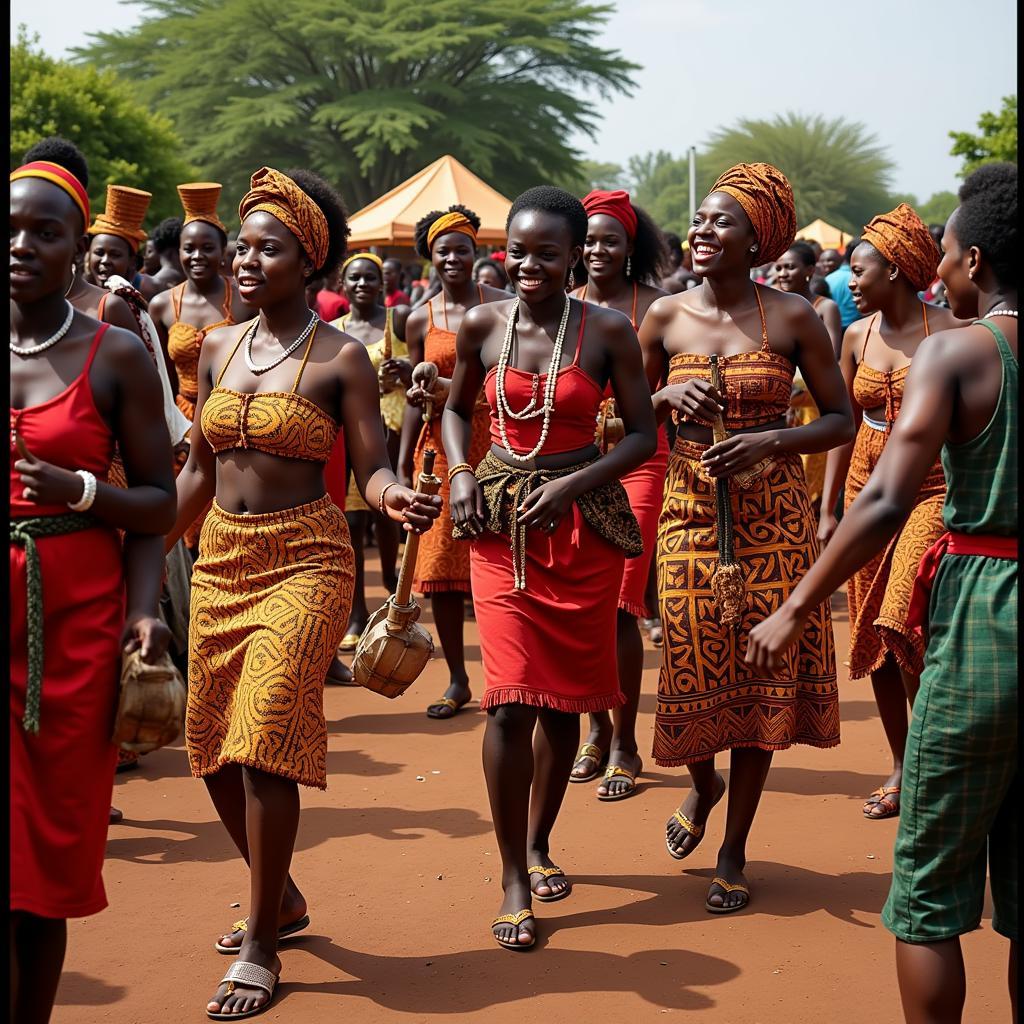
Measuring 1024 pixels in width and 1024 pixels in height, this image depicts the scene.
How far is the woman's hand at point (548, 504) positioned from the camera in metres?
4.62

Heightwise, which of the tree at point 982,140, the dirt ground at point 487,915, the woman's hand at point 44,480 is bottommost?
the dirt ground at point 487,915

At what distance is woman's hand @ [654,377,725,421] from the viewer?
492cm

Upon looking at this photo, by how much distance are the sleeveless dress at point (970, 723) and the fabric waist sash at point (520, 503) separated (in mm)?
1732

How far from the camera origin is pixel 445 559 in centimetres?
770

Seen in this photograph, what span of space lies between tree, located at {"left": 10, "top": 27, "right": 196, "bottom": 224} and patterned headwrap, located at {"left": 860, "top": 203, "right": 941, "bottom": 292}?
29.2 meters

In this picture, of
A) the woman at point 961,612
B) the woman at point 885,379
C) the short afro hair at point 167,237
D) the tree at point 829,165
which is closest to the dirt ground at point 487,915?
the woman at point 885,379

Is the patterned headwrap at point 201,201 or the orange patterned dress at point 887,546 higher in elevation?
the patterned headwrap at point 201,201

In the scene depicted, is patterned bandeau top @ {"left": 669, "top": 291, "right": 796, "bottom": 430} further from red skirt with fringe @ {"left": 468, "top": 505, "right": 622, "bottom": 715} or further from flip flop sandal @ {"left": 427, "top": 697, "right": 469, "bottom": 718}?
flip flop sandal @ {"left": 427, "top": 697, "right": 469, "bottom": 718}

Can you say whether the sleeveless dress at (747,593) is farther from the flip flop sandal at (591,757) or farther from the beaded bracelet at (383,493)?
the flip flop sandal at (591,757)

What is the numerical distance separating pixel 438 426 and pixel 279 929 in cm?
384

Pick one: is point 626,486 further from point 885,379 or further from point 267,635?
point 267,635

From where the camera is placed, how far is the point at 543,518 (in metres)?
4.62

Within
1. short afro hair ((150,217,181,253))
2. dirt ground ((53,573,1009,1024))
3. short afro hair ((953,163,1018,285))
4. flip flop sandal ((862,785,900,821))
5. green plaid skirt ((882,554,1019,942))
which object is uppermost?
short afro hair ((150,217,181,253))

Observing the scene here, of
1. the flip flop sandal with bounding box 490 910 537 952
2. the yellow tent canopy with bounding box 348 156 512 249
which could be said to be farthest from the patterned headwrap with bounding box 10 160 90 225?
the yellow tent canopy with bounding box 348 156 512 249
